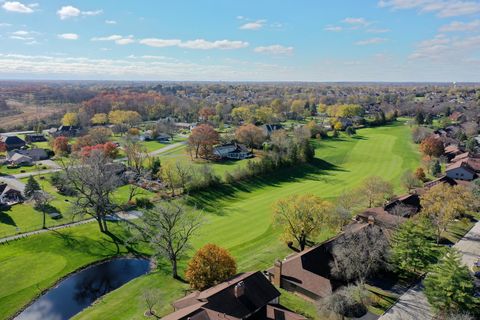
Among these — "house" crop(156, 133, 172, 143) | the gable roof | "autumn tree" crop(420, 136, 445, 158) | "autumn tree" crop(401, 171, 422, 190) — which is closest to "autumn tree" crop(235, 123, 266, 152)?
"house" crop(156, 133, 172, 143)

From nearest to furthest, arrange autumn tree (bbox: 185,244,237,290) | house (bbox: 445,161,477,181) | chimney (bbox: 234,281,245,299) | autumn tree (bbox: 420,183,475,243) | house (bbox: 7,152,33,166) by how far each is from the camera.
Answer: chimney (bbox: 234,281,245,299) → autumn tree (bbox: 185,244,237,290) → autumn tree (bbox: 420,183,475,243) → house (bbox: 445,161,477,181) → house (bbox: 7,152,33,166)

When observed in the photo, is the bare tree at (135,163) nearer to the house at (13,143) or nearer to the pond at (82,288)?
the pond at (82,288)

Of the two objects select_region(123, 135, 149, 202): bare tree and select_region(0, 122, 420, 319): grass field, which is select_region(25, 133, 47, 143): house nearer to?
select_region(123, 135, 149, 202): bare tree

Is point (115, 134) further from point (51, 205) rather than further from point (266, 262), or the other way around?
point (266, 262)

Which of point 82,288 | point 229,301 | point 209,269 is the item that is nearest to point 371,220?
point 209,269

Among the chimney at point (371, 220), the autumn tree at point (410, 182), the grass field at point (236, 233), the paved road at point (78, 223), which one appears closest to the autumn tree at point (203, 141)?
the grass field at point (236, 233)

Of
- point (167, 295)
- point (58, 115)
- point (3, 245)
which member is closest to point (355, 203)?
point (167, 295)
